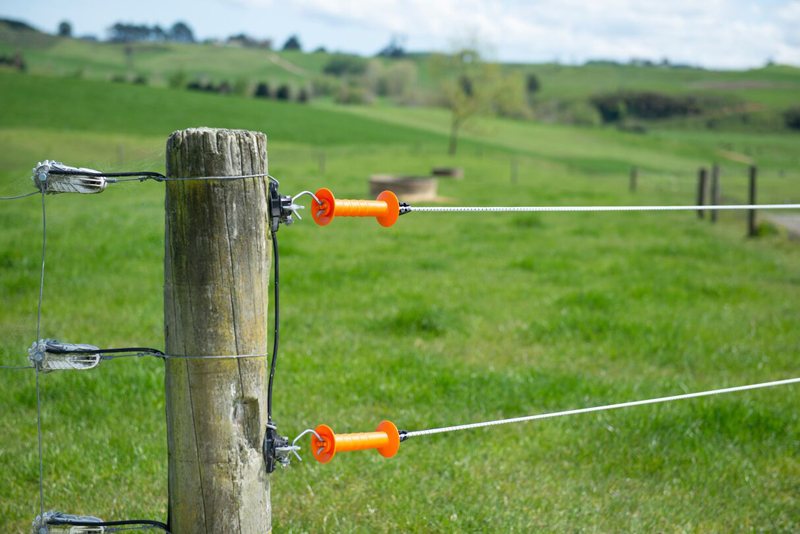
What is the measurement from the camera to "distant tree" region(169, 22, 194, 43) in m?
163

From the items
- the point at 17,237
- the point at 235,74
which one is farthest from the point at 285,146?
the point at 235,74

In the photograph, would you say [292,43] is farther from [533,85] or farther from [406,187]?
[406,187]

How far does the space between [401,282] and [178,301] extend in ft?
24.7

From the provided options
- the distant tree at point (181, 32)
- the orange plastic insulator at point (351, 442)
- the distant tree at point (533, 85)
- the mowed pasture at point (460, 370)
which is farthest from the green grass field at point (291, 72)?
the orange plastic insulator at point (351, 442)

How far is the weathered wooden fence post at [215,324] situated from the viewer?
8.07 ft

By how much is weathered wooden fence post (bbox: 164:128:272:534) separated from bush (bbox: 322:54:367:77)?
12985cm

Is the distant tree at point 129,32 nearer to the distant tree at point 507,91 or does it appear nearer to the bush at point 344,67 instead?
the bush at point 344,67

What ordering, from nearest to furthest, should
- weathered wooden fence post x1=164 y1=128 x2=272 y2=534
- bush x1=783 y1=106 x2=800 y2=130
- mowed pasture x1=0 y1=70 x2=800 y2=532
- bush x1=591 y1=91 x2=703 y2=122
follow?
weathered wooden fence post x1=164 y1=128 x2=272 y2=534 < mowed pasture x1=0 y1=70 x2=800 y2=532 < bush x1=783 y1=106 x2=800 y2=130 < bush x1=591 y1=91 x2=703 y2=122

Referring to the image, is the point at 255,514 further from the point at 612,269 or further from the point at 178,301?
the point at 612,269

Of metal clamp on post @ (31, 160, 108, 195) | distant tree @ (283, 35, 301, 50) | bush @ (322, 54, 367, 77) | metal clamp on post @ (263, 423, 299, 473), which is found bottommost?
metal clamp on post @ (263, 423, 299, 473)

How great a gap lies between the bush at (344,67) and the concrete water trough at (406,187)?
10947 cm

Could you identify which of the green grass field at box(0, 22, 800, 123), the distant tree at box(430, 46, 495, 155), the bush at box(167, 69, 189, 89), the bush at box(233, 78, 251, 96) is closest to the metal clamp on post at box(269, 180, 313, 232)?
the distant tree at box(430, 46, 495, 155)

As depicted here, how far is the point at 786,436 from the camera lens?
5.26 metres

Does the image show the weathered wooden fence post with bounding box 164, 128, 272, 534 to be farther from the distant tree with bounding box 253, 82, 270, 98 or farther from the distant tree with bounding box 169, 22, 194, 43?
the distant tree with bounding box 169, 22, 194, 43
